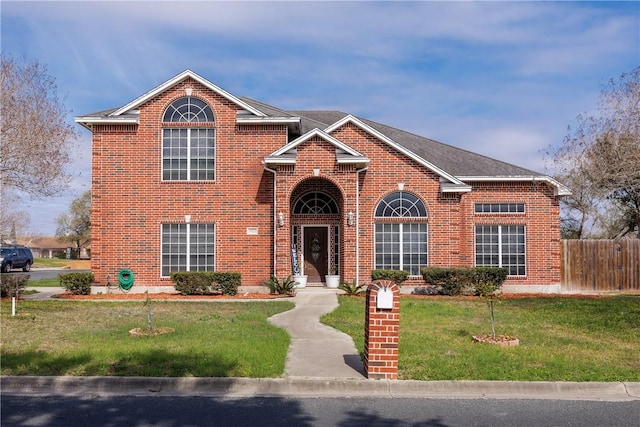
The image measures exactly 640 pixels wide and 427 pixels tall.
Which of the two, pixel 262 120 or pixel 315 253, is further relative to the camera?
pixel 315 253

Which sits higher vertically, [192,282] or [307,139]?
[307,139]

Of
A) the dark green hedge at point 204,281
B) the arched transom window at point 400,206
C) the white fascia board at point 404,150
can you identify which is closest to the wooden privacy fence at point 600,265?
the white fascia board at point 404,150

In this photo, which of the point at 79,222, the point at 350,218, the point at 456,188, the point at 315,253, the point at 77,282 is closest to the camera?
the point at 77,282

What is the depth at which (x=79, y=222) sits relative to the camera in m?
71.3

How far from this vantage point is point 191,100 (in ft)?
68.7

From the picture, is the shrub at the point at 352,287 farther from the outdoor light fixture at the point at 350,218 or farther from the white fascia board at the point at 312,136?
the white fascia board at the point at 312,136

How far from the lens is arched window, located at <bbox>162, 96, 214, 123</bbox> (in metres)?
20.9

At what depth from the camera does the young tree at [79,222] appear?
232 ft

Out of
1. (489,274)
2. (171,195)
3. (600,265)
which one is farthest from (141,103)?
(600,265)

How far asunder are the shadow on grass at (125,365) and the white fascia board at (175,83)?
12562 millimetres

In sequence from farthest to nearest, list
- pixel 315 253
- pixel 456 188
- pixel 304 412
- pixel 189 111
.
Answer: pixel 315 253
pixel 189 111
pixel 456 188
pixel 304 412

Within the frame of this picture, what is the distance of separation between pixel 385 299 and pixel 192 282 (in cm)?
1243

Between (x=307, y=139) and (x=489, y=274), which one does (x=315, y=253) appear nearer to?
(x=307, y=139)

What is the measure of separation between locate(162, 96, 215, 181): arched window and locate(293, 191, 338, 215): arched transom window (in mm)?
3270
